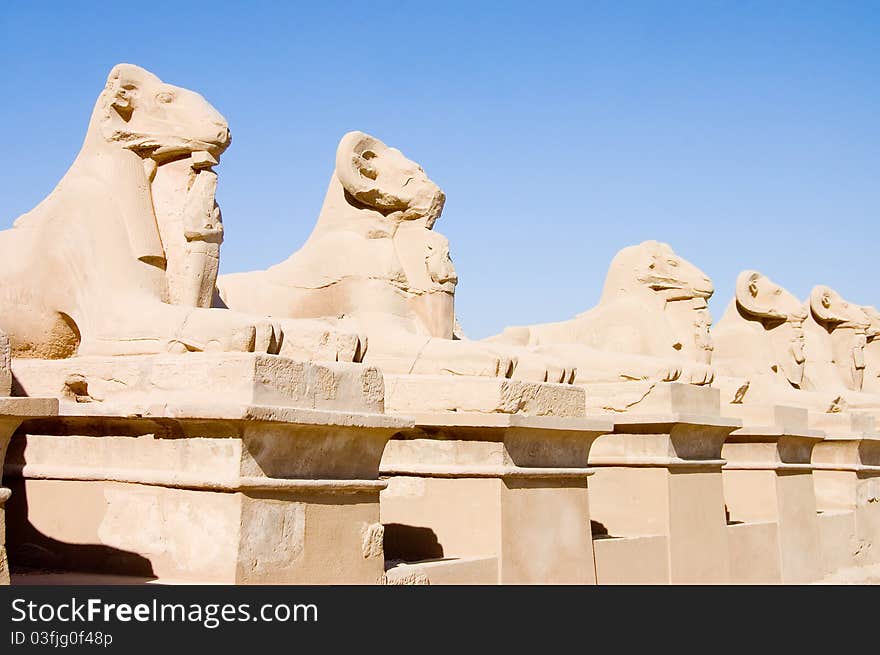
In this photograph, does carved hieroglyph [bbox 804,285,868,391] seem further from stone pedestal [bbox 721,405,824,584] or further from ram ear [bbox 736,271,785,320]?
stone pedestal [bbox 721,405,824,584]

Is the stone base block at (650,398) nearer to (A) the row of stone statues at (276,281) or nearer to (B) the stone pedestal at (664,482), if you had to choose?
(B) the stone pedestal at (664,482)

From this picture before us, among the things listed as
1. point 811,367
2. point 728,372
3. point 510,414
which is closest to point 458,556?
point 510,414

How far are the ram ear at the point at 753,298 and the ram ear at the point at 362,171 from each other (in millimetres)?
5532

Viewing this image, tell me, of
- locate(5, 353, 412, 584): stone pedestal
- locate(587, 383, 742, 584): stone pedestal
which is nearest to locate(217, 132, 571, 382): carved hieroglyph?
locate(587, 383, 742, 584): stone pedestal

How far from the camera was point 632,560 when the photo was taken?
6.96 metres

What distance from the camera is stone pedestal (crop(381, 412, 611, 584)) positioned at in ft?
18.9

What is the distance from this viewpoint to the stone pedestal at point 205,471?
4.28 m

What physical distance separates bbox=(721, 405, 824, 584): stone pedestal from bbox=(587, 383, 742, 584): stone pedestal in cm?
105

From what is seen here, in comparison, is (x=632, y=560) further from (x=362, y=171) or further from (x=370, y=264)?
(x=362, y=171)

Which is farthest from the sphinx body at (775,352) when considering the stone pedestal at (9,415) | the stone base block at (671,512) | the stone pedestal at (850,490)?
the stone pedestal at (9,415)

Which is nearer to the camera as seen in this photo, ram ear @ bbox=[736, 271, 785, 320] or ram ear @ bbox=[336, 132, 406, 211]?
ram ear @ bbox=[336, 132, 406, 211]

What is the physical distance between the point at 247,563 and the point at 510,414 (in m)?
1.86

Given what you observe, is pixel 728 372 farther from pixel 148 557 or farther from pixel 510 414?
pixel 148 557

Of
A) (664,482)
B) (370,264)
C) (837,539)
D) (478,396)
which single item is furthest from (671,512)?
(837,539)
